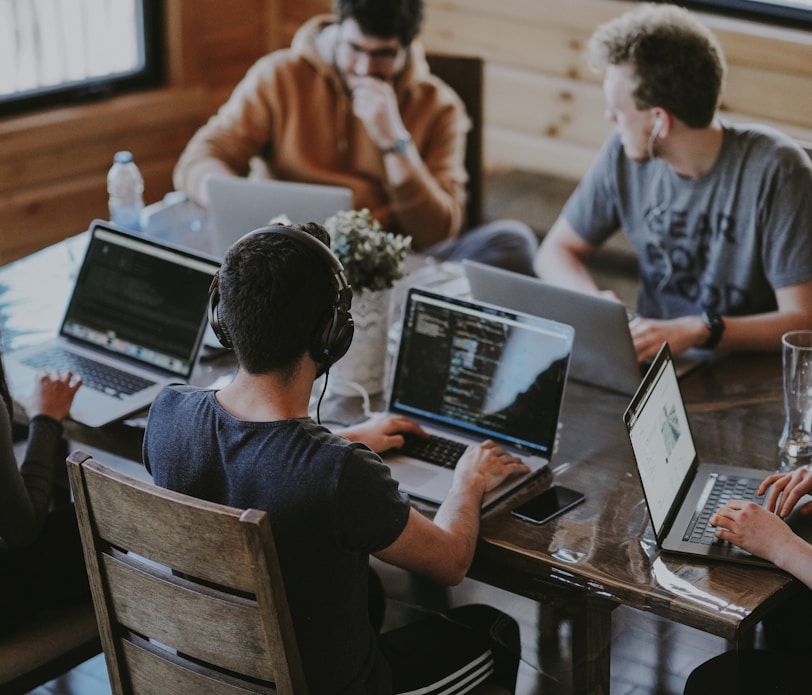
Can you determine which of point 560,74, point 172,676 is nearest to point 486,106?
point 560,74

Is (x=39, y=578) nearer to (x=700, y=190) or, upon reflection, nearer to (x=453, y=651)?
(x=453, y=651)

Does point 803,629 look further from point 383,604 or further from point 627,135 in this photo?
point 627,135

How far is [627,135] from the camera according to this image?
98.3 inches

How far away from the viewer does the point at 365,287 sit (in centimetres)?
212

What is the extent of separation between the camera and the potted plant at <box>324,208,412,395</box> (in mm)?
2102

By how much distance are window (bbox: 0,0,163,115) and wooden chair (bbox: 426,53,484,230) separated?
4.62 ft

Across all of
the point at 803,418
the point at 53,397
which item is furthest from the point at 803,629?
the point at 53,397

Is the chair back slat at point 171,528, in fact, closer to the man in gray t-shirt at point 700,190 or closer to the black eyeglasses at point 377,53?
the man in gray t-shirt at point 700,190

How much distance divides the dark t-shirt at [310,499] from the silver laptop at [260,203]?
0.96 metres

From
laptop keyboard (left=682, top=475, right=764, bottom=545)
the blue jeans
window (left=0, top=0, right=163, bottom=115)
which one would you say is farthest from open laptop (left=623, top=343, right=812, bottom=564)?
window (left=0, top=0, right=163, bottom=115)

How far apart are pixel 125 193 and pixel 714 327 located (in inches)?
55.7

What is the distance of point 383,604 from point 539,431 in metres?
0.47

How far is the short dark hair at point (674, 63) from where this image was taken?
238 cm

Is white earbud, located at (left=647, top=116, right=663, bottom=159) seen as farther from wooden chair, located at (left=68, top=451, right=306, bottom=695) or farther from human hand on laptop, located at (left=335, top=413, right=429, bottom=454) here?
wooden chair, located at (left=68, top=451, right=306, bottom=695)
